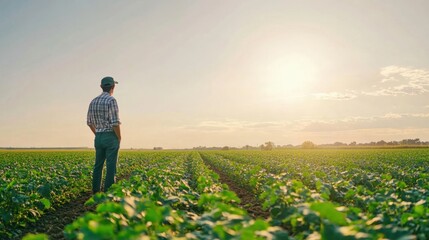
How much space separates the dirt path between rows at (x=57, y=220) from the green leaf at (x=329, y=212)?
4.95 meters

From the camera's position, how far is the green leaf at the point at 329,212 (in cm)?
261

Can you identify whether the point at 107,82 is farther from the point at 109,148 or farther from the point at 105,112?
the point at 109,148

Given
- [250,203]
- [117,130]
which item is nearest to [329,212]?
[117,130]

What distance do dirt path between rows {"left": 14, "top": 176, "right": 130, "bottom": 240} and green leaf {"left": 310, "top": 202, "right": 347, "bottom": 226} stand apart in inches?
195

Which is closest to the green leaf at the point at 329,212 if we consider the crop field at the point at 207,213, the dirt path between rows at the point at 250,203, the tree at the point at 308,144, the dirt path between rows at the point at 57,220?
the crop field at the point at 207,213

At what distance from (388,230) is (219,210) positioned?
1310 mm

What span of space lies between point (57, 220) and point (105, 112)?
2.37 metres

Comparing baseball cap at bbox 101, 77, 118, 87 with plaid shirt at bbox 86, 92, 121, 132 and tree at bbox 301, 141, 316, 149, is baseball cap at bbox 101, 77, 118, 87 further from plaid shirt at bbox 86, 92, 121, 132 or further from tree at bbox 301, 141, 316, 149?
tree at bbox 301, 141, 316, 149

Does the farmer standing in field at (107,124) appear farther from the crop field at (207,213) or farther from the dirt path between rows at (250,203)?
the dirt path between rows at (250,203)

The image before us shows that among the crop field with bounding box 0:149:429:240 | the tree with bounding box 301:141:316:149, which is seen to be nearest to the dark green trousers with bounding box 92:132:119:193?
the crop field with bounding box 0:149:429:240

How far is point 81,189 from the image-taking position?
11.6 metres

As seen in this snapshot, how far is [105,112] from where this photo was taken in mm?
8078

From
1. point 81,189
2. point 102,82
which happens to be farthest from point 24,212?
point 81,189

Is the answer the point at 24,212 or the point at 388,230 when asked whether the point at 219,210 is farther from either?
the point at 24,212
